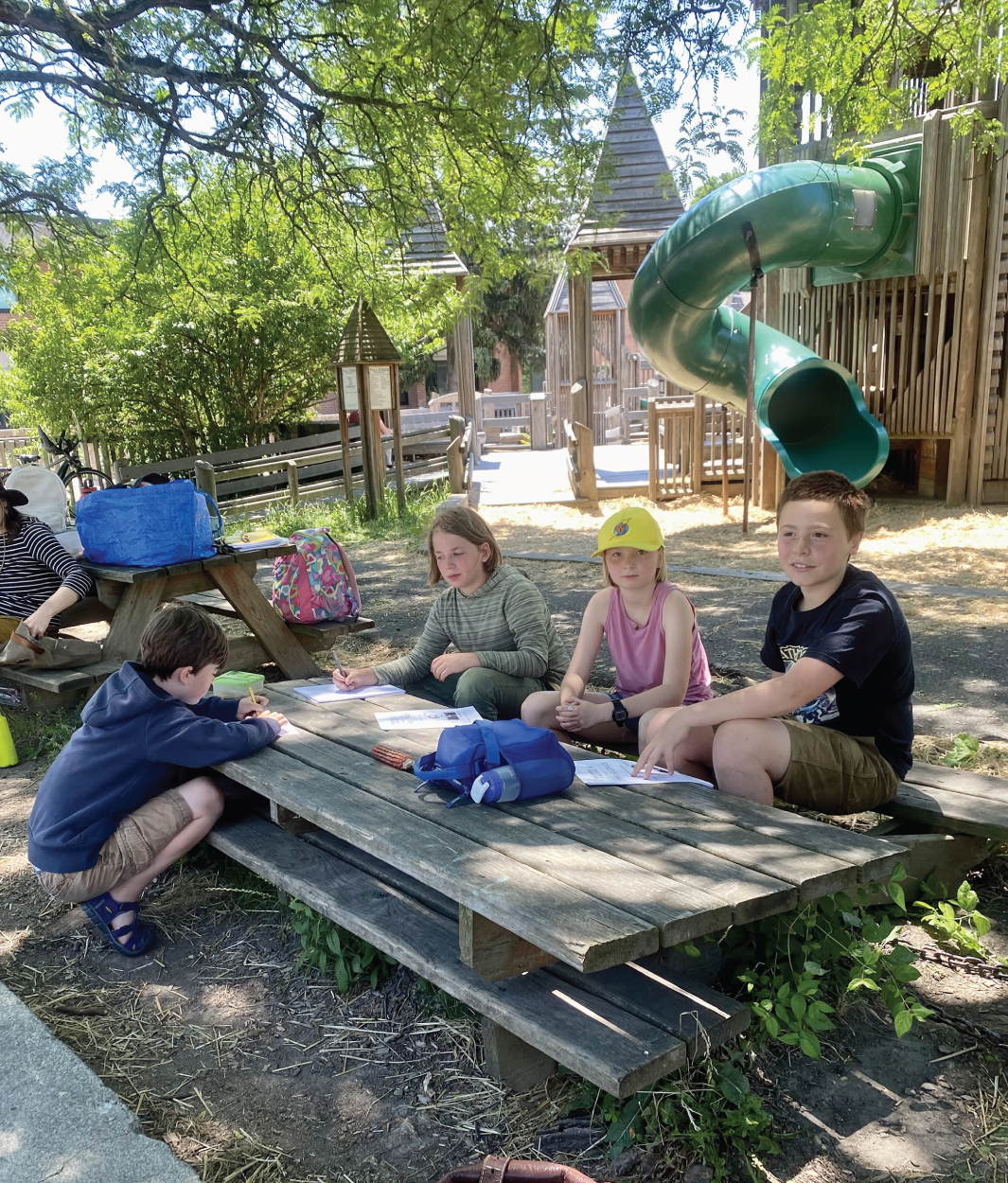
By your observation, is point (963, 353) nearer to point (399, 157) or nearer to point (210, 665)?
point (399, 157)

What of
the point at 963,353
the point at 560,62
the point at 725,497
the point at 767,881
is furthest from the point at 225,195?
the point at 767,881

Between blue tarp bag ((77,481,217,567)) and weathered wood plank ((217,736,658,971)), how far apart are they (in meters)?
2.56

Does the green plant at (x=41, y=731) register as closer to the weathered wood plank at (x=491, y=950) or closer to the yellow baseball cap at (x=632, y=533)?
the yellow baseball cap at (x=632, y=533)

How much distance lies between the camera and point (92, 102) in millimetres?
9148

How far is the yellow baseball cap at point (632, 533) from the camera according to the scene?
3.44 metres

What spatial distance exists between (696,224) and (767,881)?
8883mm

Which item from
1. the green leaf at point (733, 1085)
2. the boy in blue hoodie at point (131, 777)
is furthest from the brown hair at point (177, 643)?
the green leaf at point (733, 1085)

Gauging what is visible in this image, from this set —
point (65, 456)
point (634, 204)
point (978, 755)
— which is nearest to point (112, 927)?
point (978, 755)

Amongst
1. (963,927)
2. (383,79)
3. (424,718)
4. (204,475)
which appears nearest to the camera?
(963,927)

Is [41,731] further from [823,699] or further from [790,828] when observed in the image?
[790,828]

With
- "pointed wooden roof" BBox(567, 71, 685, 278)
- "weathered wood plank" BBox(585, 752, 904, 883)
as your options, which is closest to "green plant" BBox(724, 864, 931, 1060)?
"weathered wood plank" BBox(585, 752, 904, 883)

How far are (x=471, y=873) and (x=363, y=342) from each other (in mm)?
10829

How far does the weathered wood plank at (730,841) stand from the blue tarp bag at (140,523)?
3274mm

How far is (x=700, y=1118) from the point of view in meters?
2.15
